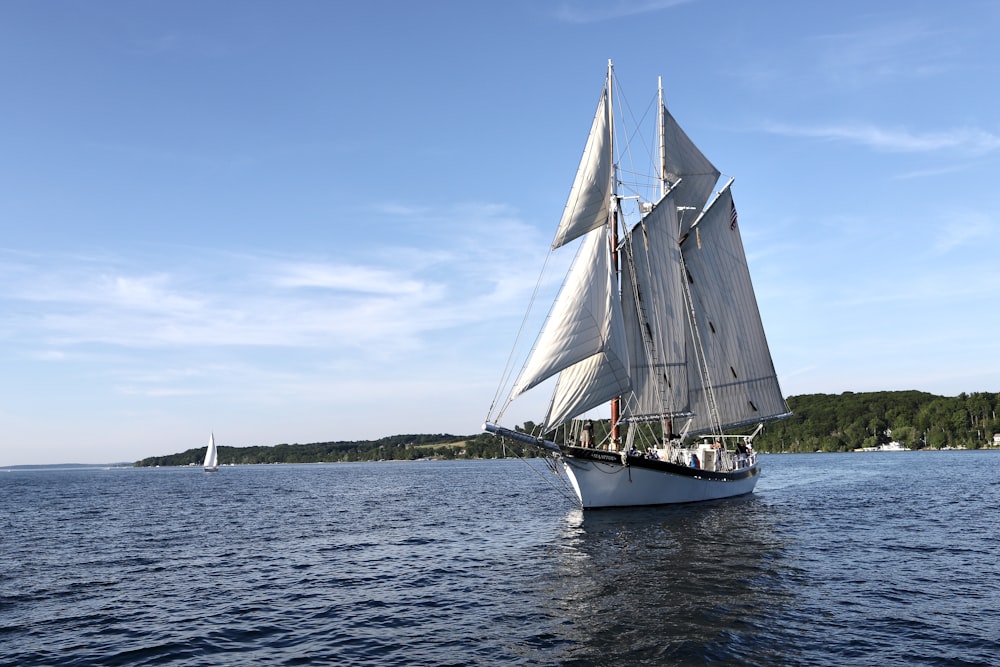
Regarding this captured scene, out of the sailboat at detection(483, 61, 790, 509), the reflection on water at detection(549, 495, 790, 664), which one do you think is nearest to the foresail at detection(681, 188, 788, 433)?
the sailboat at detection(483, 61, 790, 509)

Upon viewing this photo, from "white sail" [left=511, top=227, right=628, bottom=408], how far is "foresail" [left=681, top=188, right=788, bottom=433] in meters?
16.4

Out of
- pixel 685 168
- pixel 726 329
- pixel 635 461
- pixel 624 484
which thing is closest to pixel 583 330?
pixel 635 461

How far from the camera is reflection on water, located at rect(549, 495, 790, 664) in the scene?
643 inches

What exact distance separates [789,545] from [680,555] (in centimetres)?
601

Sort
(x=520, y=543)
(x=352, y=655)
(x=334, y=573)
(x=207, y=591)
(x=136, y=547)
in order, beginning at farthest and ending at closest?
1. (x=136, y=547)
2. (x=520, y=543)
3. (x=334, y=573)
4. (x=207, y=591)
5. (x=352, y=655)

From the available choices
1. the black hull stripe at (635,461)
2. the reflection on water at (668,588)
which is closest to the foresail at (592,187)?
the black hull stripe at (635,461)

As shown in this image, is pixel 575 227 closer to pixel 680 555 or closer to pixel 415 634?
pixel 680 555

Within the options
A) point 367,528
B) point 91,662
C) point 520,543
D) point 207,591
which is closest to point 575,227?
point 520,543

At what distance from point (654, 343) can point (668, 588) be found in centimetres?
2980

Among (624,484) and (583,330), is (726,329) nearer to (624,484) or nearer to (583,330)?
(624,484)

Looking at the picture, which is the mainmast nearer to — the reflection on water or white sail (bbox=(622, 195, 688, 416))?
white sail (bbox=(622, 195, 688, 416))

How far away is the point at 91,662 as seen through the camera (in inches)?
650

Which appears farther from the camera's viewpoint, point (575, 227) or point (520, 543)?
point (575, 227)

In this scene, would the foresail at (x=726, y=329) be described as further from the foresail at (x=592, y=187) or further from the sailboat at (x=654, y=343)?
the foresail at (x=592, y=187)
